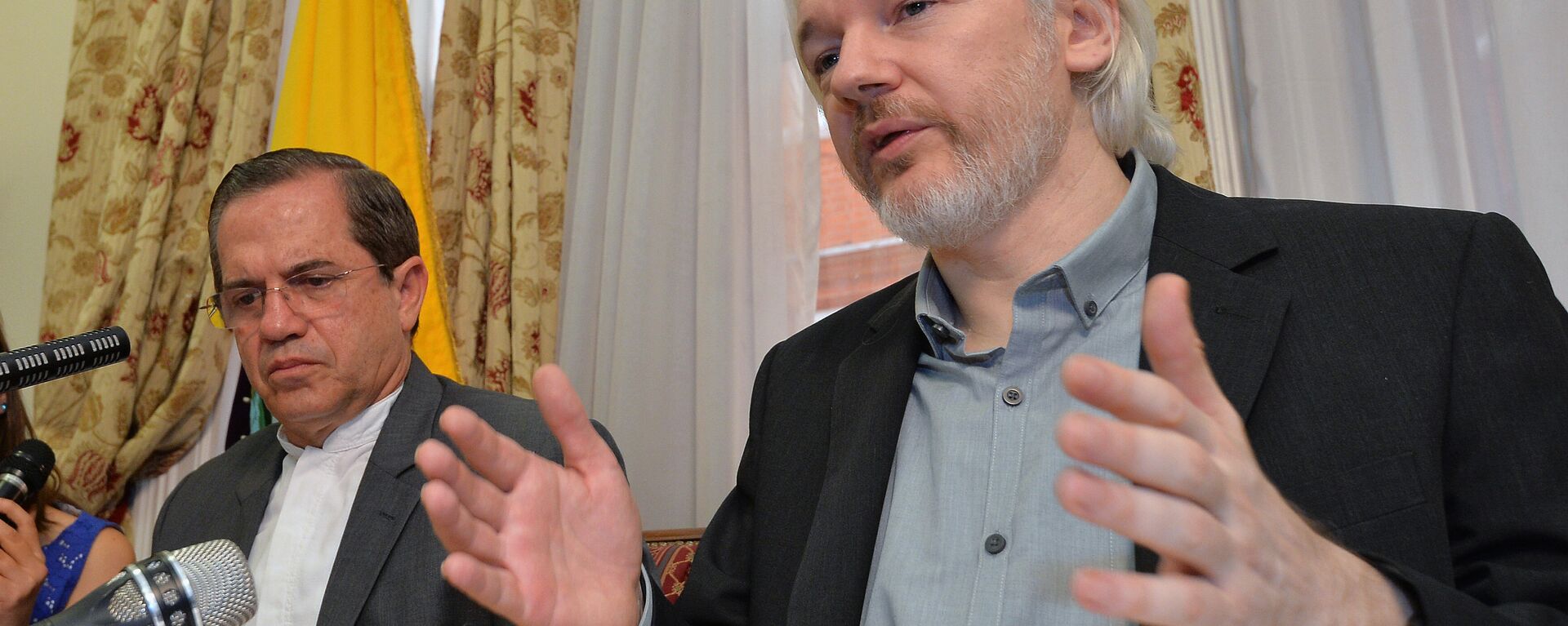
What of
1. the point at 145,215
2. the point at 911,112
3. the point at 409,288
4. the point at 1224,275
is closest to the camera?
the point at 1224,275

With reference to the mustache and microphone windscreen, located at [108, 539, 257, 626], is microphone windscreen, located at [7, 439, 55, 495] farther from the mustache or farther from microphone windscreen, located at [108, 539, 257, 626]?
the mustache

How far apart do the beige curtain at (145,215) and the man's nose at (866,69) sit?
2280 mm

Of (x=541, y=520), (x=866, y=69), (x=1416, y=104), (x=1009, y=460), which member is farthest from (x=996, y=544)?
(x=1416, y=104)

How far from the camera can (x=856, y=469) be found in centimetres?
129

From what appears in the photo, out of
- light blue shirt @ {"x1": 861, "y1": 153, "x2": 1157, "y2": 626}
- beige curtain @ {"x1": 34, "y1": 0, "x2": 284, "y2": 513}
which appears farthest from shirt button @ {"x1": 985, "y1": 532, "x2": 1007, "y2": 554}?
beige curtain @ {"x1": 34, "y1": 0, "x2": 284, "y2": 513}

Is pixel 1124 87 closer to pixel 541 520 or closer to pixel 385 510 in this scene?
pixel 541 520

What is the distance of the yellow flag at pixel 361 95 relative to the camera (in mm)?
2777

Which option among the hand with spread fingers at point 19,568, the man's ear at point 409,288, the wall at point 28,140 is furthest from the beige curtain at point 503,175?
the wall at point 28,140

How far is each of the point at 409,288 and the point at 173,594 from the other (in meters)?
1.11

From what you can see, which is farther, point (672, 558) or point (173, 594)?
point (672, 558)

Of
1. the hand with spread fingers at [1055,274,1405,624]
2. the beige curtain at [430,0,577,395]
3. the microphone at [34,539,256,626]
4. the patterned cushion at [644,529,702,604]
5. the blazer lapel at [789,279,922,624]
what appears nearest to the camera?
the hand with spread fingers at [1055,274,1405,624]

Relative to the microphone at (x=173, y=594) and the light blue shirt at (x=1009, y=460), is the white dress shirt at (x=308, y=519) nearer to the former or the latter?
the microphone at (x=173, y=594)

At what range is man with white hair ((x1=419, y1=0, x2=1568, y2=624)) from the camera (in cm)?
69

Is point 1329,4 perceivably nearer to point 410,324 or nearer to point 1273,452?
point 1273,452
